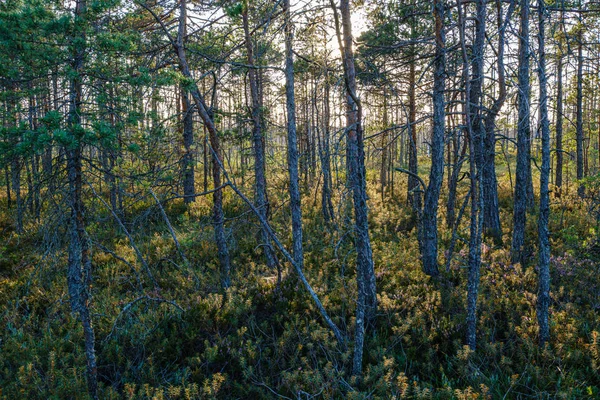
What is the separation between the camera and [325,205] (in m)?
14.8

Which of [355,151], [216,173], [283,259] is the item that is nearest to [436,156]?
[355,151]

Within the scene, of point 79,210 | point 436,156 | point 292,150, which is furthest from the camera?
point 292,150

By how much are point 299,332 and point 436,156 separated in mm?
4999

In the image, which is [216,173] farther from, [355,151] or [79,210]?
[355,151]

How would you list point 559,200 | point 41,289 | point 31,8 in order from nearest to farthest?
point 31,8, point 41,289, point 559,200

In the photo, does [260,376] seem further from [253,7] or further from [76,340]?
[253,7]

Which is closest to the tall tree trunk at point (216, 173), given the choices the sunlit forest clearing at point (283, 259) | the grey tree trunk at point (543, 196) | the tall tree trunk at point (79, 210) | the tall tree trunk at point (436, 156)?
the sunlit forest clearing at point (283, 259)

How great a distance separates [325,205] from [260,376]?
9511mm

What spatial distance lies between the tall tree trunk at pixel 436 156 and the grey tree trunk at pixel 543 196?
1.99 metres

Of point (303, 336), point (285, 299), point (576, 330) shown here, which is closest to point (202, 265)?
point (285, 299)

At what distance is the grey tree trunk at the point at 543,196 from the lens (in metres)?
5.29

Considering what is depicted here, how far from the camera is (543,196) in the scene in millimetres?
5562

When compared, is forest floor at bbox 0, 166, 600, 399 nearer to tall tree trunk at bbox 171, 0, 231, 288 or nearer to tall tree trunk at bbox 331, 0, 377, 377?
tall tree trunk at bbox 331, 0, 377, 377

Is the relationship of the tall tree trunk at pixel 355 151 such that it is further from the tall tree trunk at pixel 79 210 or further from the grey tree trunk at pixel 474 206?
the tall tree trunk at pixel 79 210
